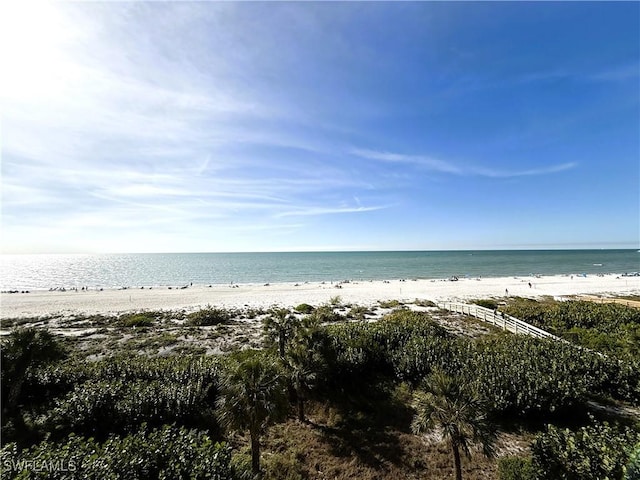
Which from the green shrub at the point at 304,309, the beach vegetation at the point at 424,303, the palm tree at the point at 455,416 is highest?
the palm tree at the point at 455,416

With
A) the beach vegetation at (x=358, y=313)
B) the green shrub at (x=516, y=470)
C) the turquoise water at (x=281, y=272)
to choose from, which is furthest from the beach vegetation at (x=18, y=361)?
the turquoise water at (x=281, y=272)

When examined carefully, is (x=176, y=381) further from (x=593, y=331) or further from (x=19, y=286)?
(x=19, y=286)

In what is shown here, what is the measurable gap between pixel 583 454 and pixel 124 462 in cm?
1165

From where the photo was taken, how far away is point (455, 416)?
27.6ft

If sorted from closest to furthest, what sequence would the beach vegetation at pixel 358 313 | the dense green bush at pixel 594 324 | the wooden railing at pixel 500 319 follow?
the dense green bush at pixel 594 324
the wooden railing at pixel 500 319
the beach vegetation at pixel 358 313

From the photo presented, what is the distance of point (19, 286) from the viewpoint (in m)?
69.9

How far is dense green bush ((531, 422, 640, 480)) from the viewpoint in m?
7.01

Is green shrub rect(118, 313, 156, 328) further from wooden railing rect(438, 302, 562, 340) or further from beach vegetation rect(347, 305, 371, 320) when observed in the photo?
wooden railing rect(438, 302, 562, 340)

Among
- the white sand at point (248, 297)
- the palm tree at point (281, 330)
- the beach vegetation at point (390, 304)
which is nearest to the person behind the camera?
the palm tree at point (281, 330)

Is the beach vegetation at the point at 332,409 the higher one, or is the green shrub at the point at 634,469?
the green shrub at the point at 634,469

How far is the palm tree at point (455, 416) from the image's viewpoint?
27.0ft

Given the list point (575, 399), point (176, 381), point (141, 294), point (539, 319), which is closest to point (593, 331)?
point (539, 319)

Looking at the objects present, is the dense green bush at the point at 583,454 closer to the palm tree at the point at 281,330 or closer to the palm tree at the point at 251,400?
the palm tree at the point at 251,400

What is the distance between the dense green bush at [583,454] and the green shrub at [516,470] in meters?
0.22
